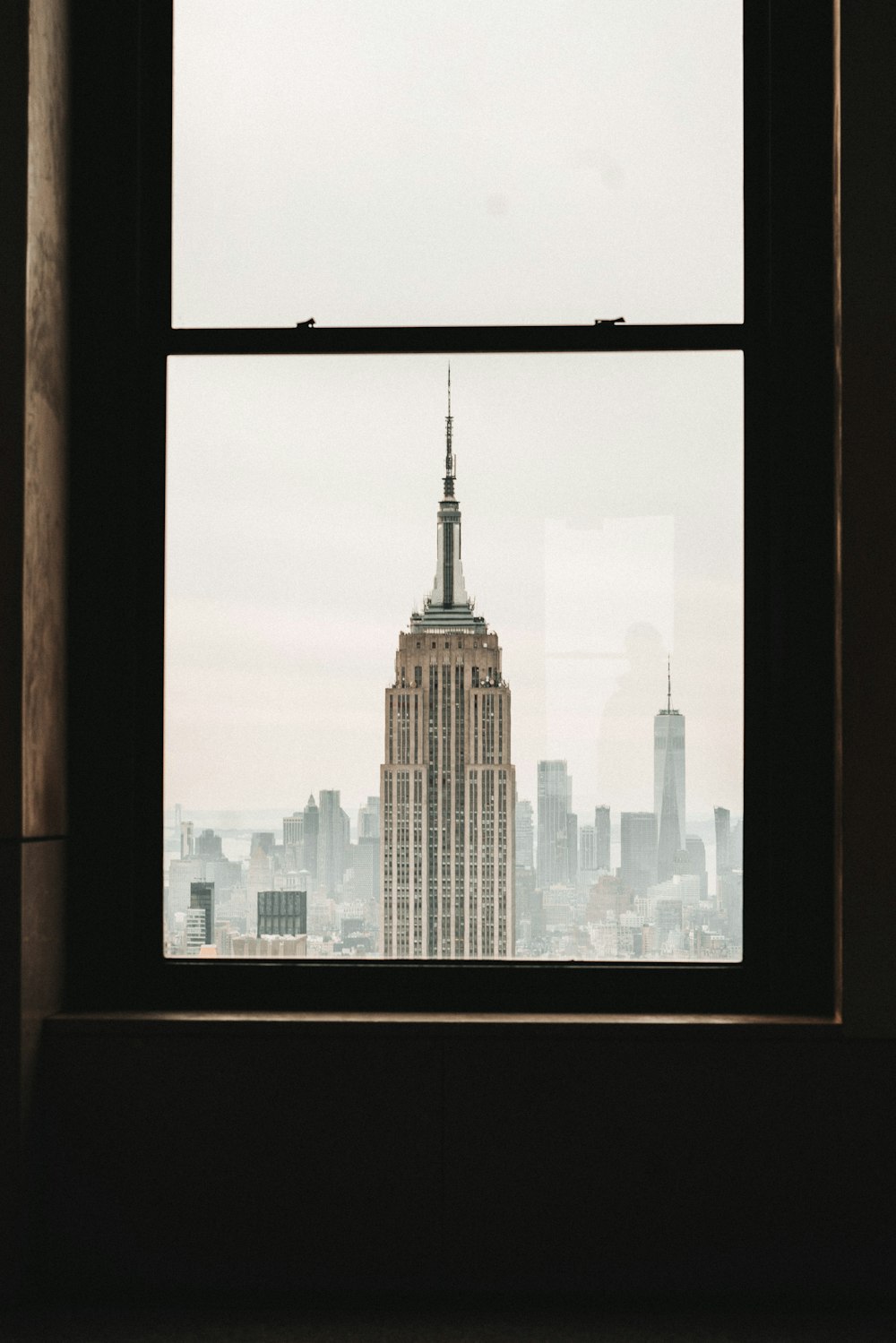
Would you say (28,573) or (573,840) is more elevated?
(28,573)

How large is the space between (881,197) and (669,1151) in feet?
5.81

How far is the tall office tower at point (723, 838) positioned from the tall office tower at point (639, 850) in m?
0.12

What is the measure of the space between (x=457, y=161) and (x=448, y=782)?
4.07ft

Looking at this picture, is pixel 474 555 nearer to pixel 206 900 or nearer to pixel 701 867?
pixel 701 867

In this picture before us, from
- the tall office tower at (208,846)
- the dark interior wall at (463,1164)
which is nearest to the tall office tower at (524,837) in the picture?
the dark interior wall at (463,1164)

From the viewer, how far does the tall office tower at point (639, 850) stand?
95.3 inches

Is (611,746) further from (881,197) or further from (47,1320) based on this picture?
(47,1320)

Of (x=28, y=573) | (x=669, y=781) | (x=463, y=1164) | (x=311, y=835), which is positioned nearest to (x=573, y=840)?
(x=669, y=781)

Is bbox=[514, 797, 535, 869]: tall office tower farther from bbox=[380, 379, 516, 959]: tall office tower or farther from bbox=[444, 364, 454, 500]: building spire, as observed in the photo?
bbox=[444, 364, 454, 500]: building spire

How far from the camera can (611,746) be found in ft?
8.03

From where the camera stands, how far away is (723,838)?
2430 mm

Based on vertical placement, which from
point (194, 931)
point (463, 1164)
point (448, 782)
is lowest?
point (463, 1164)

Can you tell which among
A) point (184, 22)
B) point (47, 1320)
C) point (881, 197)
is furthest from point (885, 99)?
point (47, 1320)

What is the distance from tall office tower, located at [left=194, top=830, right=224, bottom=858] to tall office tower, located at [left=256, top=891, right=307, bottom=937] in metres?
0.12
